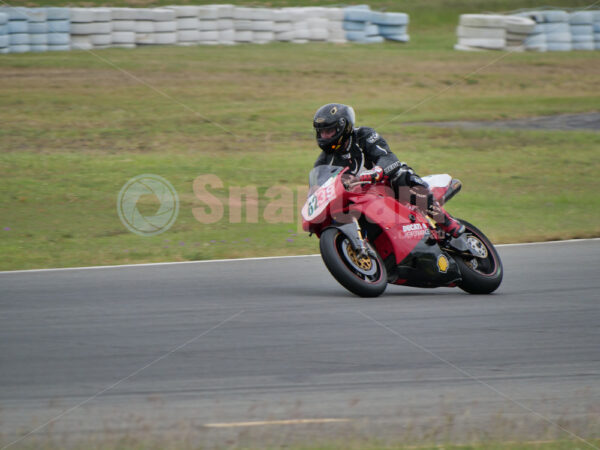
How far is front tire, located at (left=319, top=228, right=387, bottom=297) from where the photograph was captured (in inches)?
260

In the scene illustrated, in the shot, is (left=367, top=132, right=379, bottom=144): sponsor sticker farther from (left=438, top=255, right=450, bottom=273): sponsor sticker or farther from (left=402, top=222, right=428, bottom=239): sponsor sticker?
(left=438, top=255, right=450, bottom=273): sponsor sticker

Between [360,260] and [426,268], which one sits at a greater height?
[360,260]

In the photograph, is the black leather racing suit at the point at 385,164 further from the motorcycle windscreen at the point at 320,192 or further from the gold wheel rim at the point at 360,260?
the gold wheel rim at the point at 360,260

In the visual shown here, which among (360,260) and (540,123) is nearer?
(360,260)

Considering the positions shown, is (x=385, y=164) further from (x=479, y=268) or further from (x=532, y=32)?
(x=532, y=32)

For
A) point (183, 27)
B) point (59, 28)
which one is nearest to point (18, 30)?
point (59, 28)

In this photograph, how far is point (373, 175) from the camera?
693 centimetres

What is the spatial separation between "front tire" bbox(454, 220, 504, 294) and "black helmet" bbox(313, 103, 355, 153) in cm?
148

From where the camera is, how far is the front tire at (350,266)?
6602 mm

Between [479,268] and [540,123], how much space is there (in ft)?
41.3

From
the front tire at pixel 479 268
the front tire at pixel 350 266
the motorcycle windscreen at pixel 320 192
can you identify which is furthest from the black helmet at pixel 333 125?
the front tire at pixel 479 268

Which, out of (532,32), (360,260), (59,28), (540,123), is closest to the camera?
(360,260)

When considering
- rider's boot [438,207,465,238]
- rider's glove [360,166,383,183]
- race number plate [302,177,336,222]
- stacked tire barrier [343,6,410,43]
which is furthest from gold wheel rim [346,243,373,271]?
stacked tire barrier [343,6,410,43]

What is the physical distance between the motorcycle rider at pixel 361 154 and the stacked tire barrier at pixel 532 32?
2083 centimetres
